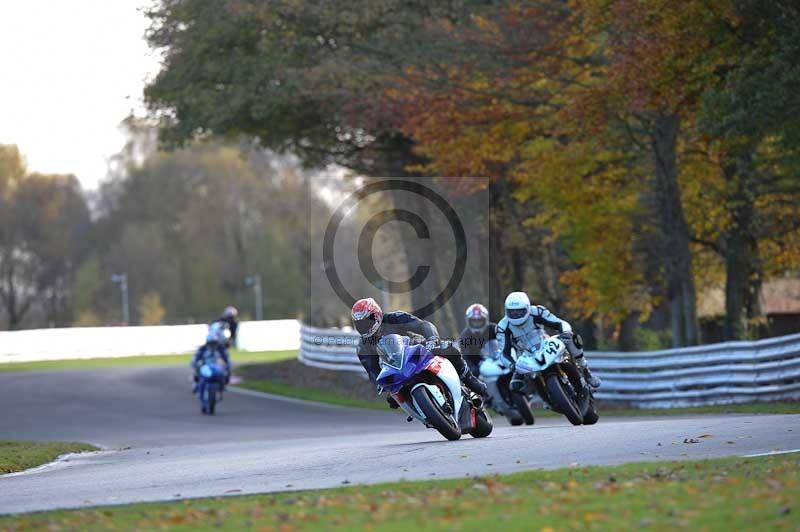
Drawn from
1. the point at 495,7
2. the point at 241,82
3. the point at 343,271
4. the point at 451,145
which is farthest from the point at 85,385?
the point at 343,271

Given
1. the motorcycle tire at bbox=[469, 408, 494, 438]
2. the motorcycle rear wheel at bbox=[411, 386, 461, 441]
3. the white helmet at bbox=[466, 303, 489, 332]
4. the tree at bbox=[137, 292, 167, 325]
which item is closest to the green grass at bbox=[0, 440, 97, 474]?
the motorcycle rear wheel at bbox=[411, 386, 461, 441]

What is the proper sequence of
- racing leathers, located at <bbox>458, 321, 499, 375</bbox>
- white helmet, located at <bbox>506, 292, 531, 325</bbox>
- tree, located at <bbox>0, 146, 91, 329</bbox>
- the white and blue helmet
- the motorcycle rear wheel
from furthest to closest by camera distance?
tree, located at <bbox>0, 146, 91, 329</bbox>
the white and blue helmet
racing leathers, located at <bbox>458, 321, 499, 375</bbox>
white helmet, located at <bbox>506, 292, 531, 325</bbox>
the motorcycle rear wheel

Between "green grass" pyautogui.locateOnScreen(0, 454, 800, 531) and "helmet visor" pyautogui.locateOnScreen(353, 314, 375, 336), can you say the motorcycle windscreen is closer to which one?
"helmet visor" pyautogui.locateOnScreen(353, 314, 375, 336)

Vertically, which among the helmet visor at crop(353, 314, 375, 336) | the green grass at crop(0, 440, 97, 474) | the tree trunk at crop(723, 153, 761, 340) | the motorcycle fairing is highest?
the tree trunk at crop(723, 153, 761, 340)

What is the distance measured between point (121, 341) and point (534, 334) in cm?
3994

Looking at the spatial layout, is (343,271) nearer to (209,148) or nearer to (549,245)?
(209,148)

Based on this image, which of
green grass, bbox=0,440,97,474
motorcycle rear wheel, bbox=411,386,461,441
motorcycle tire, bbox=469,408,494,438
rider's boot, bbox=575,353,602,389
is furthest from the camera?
rider's boot, bbox=575,353,602,389

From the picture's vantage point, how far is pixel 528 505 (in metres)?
8.87

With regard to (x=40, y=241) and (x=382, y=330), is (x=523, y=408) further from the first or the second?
(x=40, y=241)

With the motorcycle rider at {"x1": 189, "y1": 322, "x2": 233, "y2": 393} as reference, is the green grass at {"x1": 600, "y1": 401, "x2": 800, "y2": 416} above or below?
below

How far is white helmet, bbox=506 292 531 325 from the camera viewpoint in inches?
665

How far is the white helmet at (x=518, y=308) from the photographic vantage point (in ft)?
55.4

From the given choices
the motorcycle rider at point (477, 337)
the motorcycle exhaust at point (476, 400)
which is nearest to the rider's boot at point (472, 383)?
the motorcycle exhaust at point (476, 400)

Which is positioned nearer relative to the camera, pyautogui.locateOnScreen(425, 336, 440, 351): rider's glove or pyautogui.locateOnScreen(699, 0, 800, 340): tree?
pyautogui.locateOnScreen(425, 336, 440, 351): rider's glove
